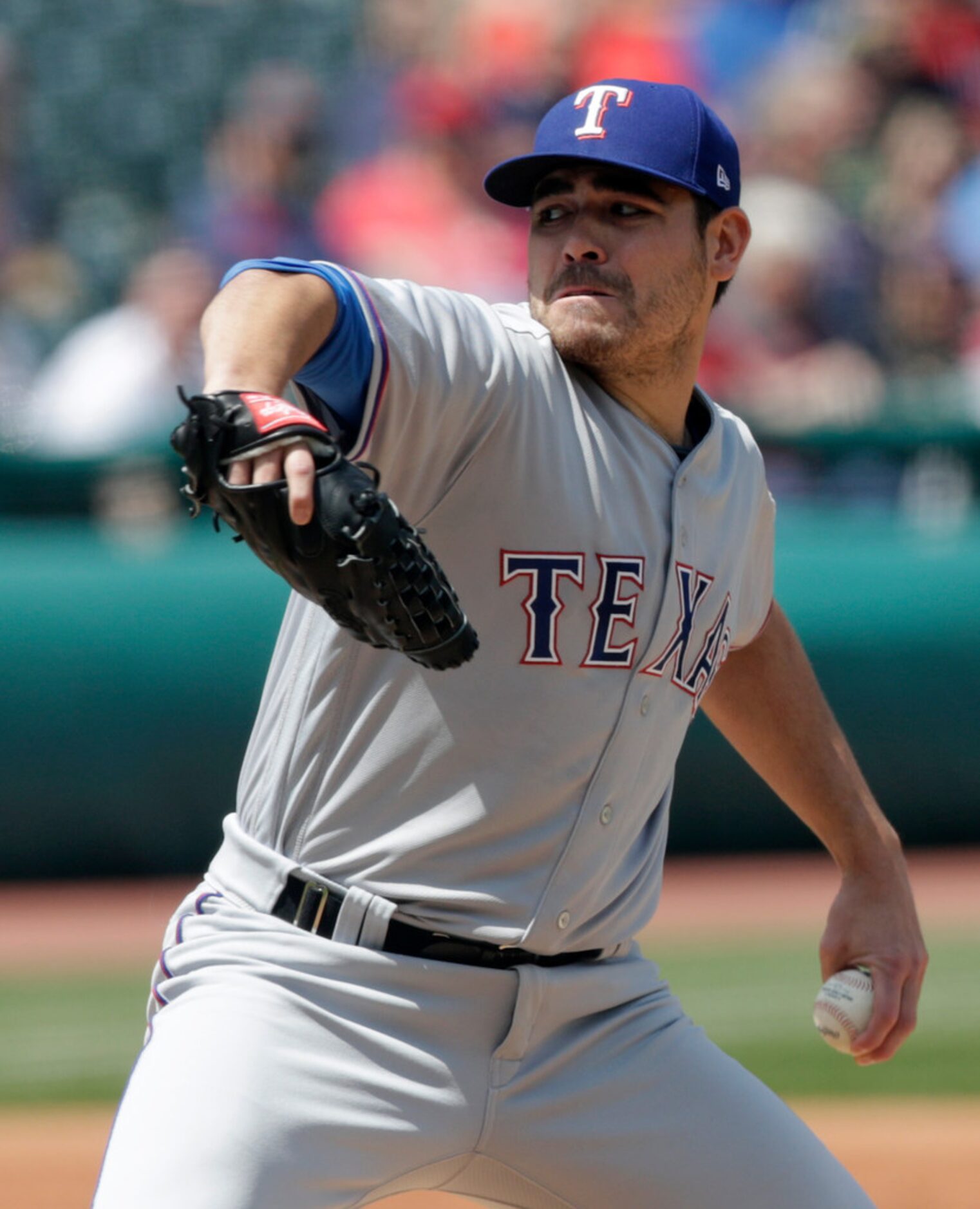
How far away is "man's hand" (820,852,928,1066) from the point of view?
254 centimetres

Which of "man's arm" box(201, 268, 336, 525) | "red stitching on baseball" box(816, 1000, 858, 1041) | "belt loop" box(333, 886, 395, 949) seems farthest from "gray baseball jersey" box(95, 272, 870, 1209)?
"red stitching on baseball" box(816, 1000, 858, 1041)

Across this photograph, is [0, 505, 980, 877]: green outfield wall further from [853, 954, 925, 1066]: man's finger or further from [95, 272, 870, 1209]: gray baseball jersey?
[95, 272, 870, 1209]: gray baseball jersey

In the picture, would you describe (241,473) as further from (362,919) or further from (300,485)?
(362,919)

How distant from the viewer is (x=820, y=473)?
263 inches

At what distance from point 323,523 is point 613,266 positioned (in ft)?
2.72

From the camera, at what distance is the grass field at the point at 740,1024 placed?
438 centimetres

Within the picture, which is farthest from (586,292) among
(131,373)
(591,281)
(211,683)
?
(131,373)

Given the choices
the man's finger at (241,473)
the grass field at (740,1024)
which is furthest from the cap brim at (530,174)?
the grass field at (740,1024)

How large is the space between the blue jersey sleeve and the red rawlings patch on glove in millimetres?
231

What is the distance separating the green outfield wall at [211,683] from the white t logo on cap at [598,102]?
394cm

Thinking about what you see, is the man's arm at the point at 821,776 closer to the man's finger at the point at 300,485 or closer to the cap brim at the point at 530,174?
the cap brim at the point at 530,174

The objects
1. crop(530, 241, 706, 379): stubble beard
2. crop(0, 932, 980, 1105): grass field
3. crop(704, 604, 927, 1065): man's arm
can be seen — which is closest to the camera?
crop(530, 241, 706, 379): stubble beard

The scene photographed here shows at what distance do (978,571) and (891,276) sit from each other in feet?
4.84

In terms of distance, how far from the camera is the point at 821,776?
2701 millimetres
